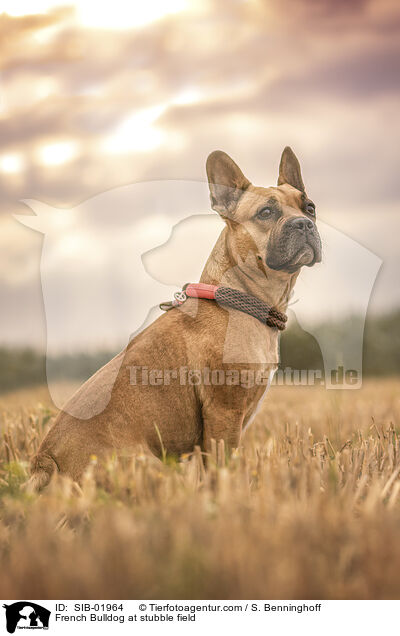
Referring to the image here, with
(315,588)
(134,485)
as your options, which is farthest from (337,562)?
(134,485)

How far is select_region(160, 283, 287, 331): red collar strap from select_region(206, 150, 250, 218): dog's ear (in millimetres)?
616

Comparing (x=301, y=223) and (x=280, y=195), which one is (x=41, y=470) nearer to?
(x=301, y=223)

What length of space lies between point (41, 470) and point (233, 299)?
1.59 metres

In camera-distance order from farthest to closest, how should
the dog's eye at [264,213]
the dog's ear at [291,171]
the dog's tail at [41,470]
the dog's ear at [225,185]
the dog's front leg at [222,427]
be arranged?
the dog's ear at [291,171], the dog's ear at [225,185], the dog's eye at [264,213], the dog's front leg at [222,427], the dog's tail at [41,470]

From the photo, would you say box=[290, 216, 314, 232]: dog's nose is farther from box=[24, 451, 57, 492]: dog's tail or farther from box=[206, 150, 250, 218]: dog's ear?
box=[24, 451, 57, 492]: dog's tail

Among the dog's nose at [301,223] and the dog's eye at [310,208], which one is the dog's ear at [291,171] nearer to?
the dog's eye at [310,208]

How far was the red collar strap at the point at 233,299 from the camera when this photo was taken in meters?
3.50

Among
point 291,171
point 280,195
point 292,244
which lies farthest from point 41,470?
point 291,171

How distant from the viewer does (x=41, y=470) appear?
3232 millimetres

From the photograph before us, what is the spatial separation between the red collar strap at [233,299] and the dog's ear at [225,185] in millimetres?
616
